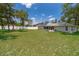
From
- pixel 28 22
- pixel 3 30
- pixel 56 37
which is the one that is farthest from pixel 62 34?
pixel 3 30

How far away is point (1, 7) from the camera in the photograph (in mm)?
1892

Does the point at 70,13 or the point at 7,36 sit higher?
the point at 70,13

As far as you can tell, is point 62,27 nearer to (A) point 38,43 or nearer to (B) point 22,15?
(A) point 38,43

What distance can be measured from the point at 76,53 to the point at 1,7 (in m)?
0.82

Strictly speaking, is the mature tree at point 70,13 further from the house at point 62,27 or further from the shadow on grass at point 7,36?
the shadow on grass at point 7,36

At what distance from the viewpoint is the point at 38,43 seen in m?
1.88

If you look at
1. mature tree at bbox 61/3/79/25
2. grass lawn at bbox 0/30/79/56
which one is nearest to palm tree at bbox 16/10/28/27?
grass lawn at bbox 0/30/79/56

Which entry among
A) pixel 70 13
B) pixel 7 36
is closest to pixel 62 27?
pixel 70 13

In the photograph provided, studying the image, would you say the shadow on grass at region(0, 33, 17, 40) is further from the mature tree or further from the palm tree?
the mature tree

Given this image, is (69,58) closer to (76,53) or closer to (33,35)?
(76,53)

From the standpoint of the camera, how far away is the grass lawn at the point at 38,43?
6.08 feet

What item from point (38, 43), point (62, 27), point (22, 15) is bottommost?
point (38, 43)

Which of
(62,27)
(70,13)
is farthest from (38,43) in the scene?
(70,13)

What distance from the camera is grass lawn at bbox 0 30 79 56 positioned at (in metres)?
1.85
